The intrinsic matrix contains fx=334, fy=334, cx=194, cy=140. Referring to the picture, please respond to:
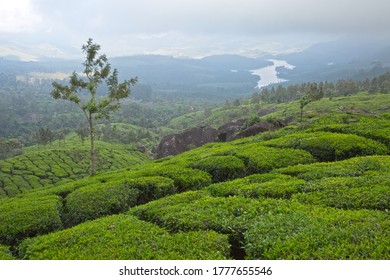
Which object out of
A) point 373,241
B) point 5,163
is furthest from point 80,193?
point 5,163

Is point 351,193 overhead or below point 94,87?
below

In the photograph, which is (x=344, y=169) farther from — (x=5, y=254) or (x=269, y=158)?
(x=5, y=254)

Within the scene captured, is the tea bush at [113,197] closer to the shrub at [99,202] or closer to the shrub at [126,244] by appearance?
the shrub at [99,202]

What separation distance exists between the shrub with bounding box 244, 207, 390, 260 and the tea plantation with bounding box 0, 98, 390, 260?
0.03 meters

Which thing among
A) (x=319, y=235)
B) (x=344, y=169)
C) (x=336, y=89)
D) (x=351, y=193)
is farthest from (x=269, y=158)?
(x=336, y=89)

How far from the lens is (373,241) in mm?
8664

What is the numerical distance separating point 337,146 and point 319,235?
40.0ft

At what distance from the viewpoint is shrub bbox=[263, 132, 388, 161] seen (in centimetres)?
1981

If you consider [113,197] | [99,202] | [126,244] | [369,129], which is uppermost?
[369,129]

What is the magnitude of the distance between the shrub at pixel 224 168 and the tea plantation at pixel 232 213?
0.06 m

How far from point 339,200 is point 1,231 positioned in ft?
43.1

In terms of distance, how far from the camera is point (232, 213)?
1166cm

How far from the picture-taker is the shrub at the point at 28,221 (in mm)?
13406
